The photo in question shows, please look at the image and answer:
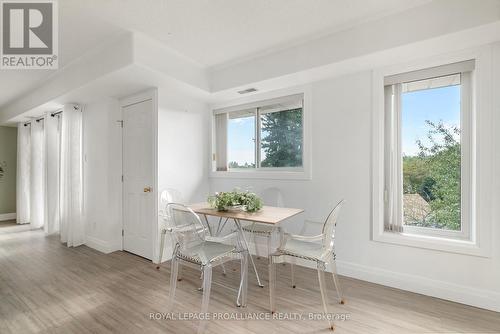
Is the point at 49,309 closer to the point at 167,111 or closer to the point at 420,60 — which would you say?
the point at 167,111

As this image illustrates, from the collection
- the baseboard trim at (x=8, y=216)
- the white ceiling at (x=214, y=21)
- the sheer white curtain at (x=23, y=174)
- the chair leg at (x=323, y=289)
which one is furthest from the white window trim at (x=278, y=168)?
the baseboard trim at (x=8, y=216)

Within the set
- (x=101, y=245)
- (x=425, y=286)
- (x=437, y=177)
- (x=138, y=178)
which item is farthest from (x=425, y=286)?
(x=101, y=245)

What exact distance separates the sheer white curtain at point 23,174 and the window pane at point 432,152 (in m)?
7.40

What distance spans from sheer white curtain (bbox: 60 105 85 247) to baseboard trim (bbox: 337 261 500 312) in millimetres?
4038

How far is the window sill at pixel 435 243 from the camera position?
7.46ft

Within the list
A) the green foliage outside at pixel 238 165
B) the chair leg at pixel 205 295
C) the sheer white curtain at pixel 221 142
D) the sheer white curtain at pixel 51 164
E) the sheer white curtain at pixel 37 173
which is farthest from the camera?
the sheer white curtain at pixel 37 173

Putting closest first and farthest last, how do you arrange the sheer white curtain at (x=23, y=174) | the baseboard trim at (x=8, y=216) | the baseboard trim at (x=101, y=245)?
the baseboard trim at (x=101, y=245)
the sheer white curtain at (x=23, y=174)
the baseboard trim at (x=8, y=216)

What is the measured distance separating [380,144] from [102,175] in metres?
3.89

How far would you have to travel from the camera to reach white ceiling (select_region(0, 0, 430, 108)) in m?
2.19

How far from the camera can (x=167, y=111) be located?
3.50m

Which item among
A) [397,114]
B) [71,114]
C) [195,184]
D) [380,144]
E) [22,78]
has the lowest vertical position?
[195,184]

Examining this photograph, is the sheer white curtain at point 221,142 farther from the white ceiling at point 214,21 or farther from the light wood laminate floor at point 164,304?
the light wood laminate floor at point 164,304

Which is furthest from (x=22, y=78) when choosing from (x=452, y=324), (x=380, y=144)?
(x=452, y=324)

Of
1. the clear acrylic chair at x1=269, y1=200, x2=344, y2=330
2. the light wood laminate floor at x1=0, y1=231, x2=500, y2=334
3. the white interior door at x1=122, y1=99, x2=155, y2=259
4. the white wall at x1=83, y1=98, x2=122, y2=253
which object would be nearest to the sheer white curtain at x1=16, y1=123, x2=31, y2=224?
the white wall at x1=83, y1=98, x2=122, y2=253
